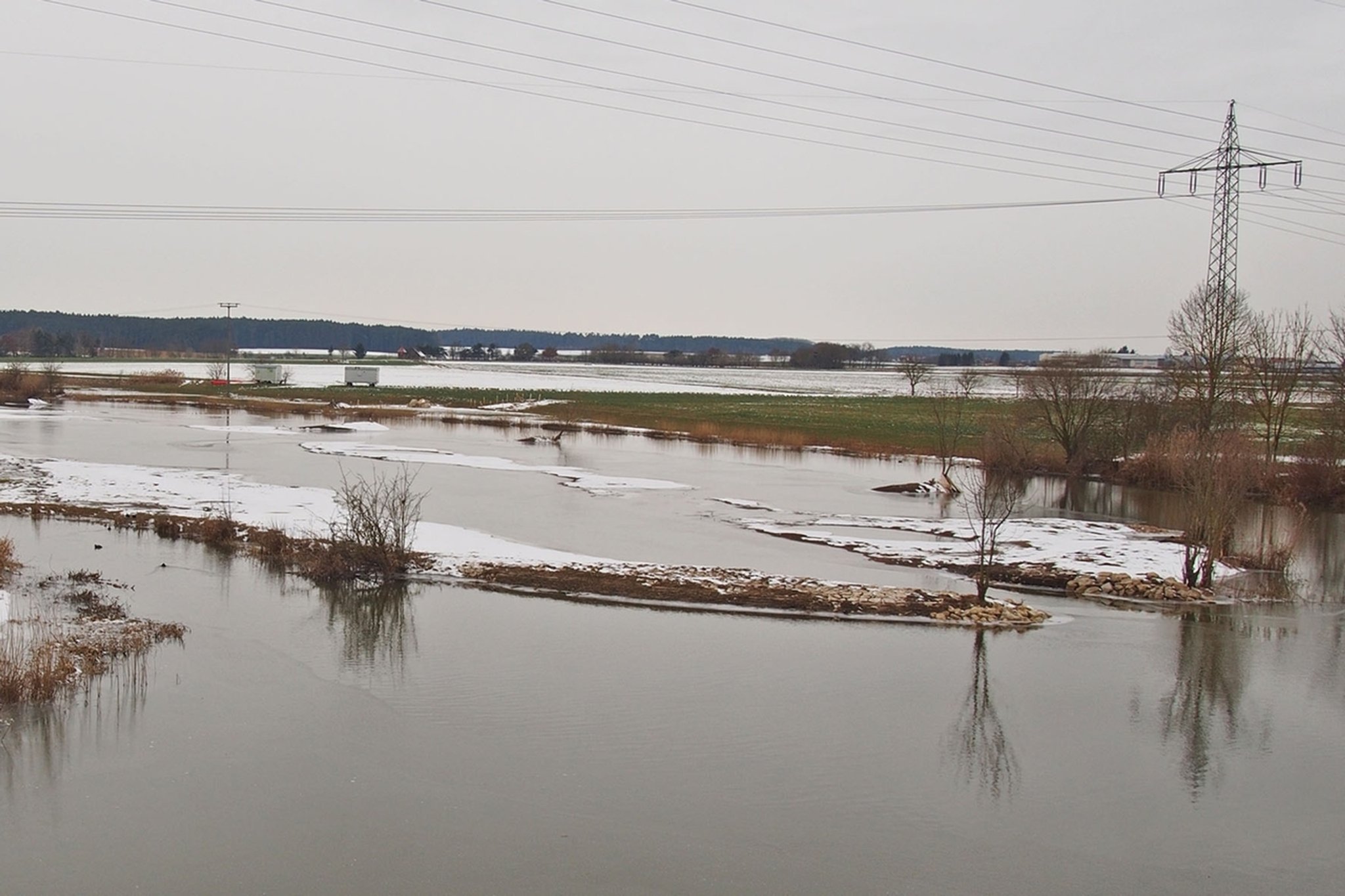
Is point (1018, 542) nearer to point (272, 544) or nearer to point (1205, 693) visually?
point (1205, 693)

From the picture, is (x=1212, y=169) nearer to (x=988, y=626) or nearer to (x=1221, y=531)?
(x=1221, y=531)

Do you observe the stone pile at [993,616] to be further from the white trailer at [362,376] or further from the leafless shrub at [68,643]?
the white trailer at [362,376]

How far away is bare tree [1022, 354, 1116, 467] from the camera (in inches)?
1710

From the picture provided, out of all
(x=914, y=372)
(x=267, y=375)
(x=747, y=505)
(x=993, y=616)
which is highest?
(x=914, y=372)

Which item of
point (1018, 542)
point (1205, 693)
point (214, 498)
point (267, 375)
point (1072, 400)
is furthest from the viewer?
point (267, 375)

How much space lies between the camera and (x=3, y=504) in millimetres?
26219

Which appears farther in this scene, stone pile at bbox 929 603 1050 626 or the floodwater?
stone pile at bbox 929 603 1050 626

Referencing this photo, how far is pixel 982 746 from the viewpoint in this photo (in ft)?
41.1

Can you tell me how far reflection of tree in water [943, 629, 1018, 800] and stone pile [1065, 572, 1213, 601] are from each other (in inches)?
282

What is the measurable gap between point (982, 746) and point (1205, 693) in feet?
14.1

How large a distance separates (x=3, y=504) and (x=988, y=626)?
74.6 ft

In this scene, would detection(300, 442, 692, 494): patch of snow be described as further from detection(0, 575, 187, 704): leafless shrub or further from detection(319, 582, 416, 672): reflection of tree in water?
detection(0, 575, 187, 704): leafless shrub

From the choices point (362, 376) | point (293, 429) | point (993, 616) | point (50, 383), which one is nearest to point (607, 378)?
point (362, 376)

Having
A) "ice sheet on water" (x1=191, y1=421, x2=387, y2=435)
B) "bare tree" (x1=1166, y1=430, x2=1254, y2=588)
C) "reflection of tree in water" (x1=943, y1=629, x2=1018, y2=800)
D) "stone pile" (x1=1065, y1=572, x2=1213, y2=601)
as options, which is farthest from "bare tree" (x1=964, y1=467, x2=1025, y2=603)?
"ice sheet on water" (x1=191, y1=421, x2=387, y2=435)
